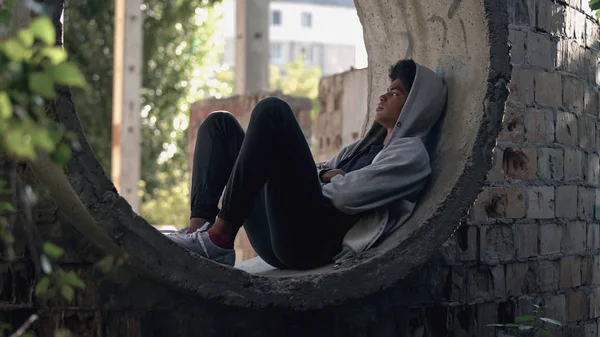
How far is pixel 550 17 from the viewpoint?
15.0ft

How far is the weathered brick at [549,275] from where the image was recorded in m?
4.45

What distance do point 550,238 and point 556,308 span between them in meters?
0.27

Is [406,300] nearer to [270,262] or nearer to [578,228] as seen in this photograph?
[270,262]

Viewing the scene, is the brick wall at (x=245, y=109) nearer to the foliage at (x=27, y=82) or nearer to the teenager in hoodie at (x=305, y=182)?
the teenager in hoodie at (x=305, y=182)

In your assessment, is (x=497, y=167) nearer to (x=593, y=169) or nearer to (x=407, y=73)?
(x=407, y=73)

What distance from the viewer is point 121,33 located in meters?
9.66

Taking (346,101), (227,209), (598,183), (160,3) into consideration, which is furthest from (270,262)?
(160,3)

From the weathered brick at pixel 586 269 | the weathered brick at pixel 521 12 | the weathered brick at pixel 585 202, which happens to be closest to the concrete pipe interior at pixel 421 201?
the weathered brick at pixel 521 12

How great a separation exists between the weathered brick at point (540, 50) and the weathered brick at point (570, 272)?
75 centimetres

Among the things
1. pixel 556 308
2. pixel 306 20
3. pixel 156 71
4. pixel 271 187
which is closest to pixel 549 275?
pixel 556 308

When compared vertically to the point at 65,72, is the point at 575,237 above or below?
below

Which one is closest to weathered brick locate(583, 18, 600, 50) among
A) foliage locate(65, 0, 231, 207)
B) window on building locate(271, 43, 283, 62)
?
foliage locate(65, 0, 231, 207)

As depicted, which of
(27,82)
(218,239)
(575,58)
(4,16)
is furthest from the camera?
(575,58)

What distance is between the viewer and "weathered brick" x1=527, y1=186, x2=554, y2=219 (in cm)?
443
